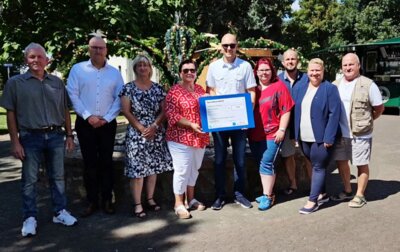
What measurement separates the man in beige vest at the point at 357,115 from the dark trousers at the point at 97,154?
8.42 ft

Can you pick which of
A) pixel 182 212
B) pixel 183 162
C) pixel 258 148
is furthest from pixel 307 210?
pixel 183 162

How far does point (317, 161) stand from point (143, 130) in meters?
1.94

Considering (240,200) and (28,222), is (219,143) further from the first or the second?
(28,222)

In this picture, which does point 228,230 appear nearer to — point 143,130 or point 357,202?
point 143,130

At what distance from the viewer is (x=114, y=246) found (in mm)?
3992

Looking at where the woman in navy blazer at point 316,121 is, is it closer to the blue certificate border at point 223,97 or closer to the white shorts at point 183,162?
the blue certificate border at point 223,97

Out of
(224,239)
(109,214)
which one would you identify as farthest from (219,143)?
(109,214)

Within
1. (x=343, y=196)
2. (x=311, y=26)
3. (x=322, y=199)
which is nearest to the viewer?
(x=322, y=199)

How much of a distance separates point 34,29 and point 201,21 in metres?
17.0

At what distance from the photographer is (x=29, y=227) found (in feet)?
13.9

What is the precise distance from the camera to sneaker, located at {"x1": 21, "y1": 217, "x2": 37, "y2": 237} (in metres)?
4.21

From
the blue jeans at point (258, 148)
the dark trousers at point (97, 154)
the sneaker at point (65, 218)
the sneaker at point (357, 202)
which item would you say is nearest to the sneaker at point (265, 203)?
the blue jeans at point (258, 148)

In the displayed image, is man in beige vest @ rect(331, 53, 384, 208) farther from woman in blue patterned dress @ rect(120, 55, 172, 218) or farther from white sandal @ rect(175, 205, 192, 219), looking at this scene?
woman in blue patterned dress @ rect(120, 55, 172, 218)

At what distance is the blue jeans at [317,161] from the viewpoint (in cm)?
475
